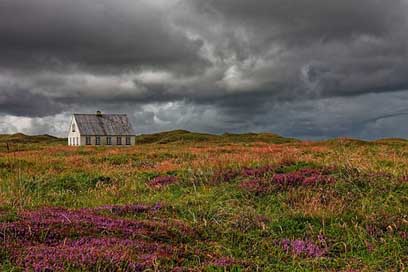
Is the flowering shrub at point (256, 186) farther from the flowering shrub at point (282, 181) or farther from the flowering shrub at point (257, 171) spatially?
the flowering shrub at point (257, 171)

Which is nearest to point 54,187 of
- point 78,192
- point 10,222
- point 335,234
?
point 78,192

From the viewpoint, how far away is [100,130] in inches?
3494

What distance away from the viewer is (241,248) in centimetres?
812

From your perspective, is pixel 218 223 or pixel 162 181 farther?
pixel 162 181

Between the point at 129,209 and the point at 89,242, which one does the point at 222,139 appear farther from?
the point at 89,242

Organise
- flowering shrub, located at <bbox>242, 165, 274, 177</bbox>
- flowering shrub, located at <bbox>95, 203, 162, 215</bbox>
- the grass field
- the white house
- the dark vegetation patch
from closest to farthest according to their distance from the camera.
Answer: the grass field, flowering shrub, located at <bbox>95, 203, 162, 215</bbox>, the dark vegetation patch, flowering shrub, located at <bbox>242, 165, 274, 177</bbox>, the white house

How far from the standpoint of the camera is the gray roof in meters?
87.6

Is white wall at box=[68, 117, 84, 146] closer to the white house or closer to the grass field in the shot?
the white house

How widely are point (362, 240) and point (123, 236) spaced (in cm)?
494

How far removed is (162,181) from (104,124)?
77.7 metres

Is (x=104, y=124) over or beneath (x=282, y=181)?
over

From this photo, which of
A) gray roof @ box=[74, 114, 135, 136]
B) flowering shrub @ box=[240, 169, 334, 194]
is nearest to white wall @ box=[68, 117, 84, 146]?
gray roof @ box=[74, 114, 135, 136]

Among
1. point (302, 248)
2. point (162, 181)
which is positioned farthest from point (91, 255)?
point (162, 181)

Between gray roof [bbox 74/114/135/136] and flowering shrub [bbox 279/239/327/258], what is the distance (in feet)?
270
